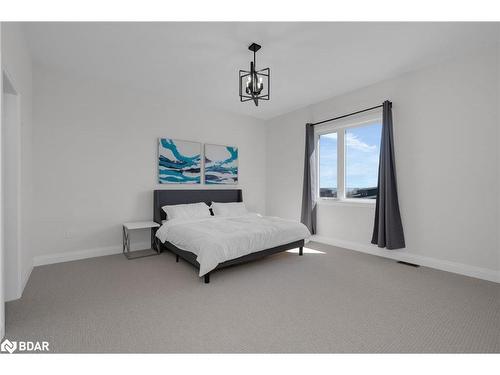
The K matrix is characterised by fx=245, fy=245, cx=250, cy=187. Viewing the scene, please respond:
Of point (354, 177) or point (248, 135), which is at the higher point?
point (248, 135)

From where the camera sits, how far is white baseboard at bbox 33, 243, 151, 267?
3391 millimetres

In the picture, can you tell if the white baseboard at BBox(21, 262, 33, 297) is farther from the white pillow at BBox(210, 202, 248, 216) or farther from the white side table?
the white pillow at BBox(210, 202, 248, 216)

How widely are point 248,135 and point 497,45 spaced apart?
13.3ft

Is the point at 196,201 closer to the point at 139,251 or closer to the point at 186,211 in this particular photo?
the point at 186,211

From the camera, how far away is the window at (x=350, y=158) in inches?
161

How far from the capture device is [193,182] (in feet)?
15.7

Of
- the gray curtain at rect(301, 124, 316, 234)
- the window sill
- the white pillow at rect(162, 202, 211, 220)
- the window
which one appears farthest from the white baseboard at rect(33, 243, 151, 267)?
the window

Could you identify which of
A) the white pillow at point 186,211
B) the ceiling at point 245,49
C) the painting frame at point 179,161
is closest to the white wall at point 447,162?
the ceiling at point 245,49

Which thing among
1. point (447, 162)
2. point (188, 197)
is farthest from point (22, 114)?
point (447, 162)

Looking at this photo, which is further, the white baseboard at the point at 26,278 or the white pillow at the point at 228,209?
the white pillow at the point at 228,209

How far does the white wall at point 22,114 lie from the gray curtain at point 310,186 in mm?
4141

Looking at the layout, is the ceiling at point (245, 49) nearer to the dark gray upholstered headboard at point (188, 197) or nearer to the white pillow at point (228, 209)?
the dark gray upholstered headboard at point (188, 197)

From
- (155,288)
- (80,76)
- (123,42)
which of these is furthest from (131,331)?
(80,76)
